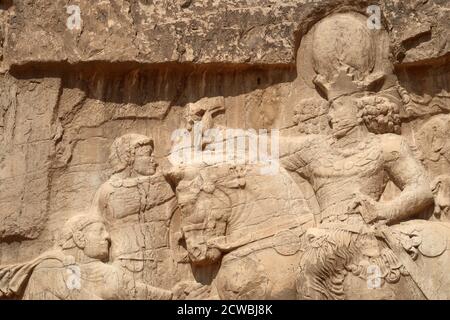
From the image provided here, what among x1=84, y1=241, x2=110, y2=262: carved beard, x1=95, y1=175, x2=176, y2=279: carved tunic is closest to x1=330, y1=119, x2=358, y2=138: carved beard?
x1=95, y1=175, x2=176, y2=279: carved tunic

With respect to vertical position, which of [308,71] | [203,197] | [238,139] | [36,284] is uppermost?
[308,71]

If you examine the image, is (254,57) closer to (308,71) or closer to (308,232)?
(308,71)

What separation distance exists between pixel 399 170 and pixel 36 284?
246cm

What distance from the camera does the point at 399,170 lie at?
6594 mm

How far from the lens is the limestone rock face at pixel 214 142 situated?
21.4 ft

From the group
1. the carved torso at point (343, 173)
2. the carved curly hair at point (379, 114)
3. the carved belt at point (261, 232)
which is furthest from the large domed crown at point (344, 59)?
the carved belt at point (261, 232)

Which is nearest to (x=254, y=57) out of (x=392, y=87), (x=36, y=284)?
(x=392, y=87)

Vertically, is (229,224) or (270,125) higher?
(270,125)

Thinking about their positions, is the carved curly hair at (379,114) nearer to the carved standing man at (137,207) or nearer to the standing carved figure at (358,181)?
the standing carved figure at (358,181)

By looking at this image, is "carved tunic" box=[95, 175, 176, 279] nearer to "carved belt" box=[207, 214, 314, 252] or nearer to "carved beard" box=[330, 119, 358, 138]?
"carved belt" box=[207, 214, 314, 252]

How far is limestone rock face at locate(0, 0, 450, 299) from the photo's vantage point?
6.52m

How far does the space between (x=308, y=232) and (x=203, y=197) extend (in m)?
0.72

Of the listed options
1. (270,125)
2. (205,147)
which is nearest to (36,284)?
(205,147)

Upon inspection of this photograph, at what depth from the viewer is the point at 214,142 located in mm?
6793
